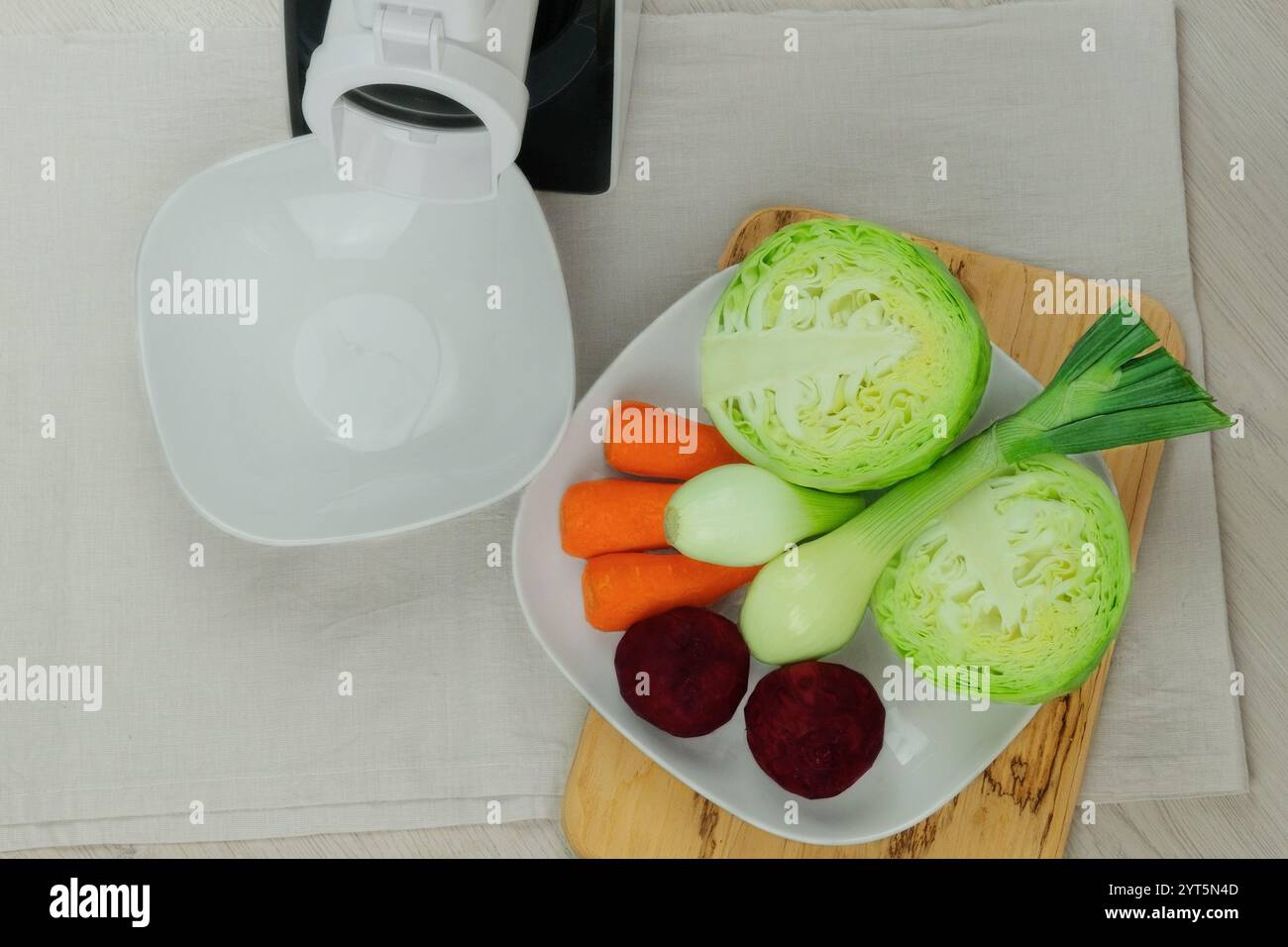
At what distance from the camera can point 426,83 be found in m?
0.44

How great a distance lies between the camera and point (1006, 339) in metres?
0.74

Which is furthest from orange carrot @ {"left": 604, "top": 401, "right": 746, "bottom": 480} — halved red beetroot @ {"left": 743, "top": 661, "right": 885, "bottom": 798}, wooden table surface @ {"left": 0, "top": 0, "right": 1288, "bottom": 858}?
wooden table surface @ {"left": 0, "top": 0, "right": 1288, "bottom": 858}

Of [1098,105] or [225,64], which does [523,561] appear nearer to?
[225,64]

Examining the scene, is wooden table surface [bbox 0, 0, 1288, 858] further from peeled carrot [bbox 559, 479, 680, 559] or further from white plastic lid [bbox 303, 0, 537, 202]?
white plastic lid [bbox 303, 0, 537, 202]

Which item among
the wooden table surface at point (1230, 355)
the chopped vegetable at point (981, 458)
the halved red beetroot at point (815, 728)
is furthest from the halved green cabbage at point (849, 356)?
the wooden table surface at point (1230, 355)

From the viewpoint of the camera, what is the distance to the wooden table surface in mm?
789

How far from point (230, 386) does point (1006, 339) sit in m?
0.57

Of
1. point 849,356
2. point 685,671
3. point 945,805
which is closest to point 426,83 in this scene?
point 849,356

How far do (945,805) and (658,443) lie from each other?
34cm

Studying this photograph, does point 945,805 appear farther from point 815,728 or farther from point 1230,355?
point 1230,355

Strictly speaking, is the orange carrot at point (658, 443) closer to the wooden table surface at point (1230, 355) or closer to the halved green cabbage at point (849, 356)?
the halved green cabbage at point (849, 356)

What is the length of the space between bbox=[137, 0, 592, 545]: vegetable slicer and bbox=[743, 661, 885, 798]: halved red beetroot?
22 cm

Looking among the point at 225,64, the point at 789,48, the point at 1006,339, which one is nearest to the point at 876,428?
the point at 1006,339
